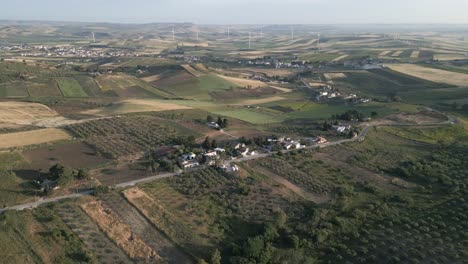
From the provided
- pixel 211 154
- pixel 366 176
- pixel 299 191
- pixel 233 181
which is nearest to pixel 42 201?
pixel 233 181

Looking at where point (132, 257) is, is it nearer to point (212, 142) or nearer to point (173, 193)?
point (173, 193)

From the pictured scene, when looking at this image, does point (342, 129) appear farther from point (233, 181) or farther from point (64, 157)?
point (64, 157)

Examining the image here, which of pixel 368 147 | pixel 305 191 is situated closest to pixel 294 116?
pixel 368 147

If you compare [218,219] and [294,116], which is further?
[294,116]

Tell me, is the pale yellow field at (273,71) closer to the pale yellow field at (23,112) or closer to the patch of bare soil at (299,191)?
the pale yellow field at (23,112)

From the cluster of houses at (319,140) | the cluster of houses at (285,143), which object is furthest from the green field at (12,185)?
the cluster of houses at (319,140)

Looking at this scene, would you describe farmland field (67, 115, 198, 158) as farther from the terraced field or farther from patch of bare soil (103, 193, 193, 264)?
the terraced field

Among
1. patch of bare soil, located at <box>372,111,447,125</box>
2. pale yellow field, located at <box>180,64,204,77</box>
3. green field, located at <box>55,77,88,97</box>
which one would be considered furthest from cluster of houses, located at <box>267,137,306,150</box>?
pale yellow field, located at <box>180,64,204,77</box>
